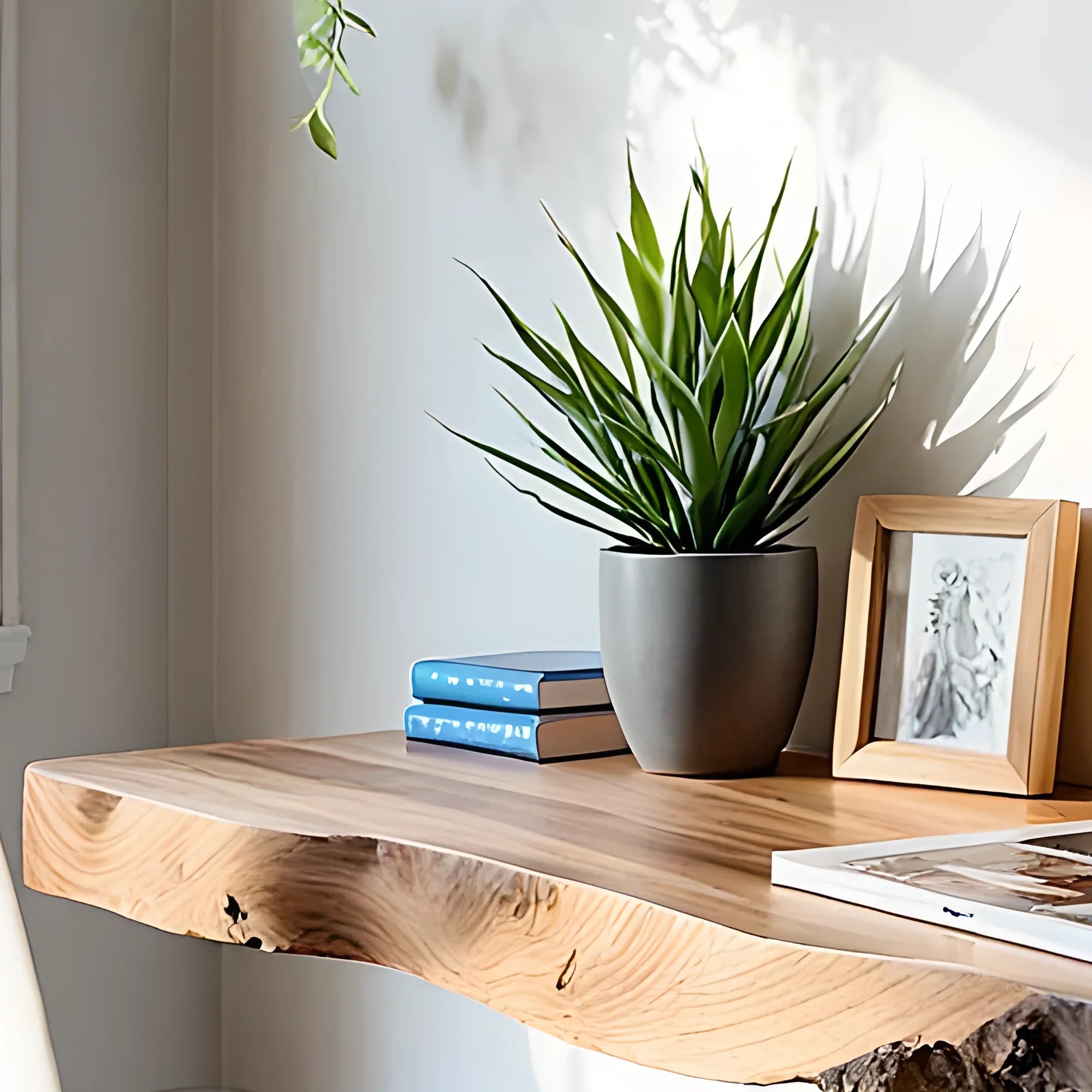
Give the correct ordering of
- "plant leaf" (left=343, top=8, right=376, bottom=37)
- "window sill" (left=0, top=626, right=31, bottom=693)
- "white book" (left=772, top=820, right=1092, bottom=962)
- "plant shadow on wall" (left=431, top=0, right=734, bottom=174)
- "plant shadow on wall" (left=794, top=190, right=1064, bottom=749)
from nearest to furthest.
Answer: "white book" (left=772, top=820, right=1092, bottom=962)
"plant shadow on wall" (left=794, top=190, right=1064, bottom=749)
"plant shadow on wall" (left=431, top=0, right=734, bottom=174)
"plant leaf" (left=343, top=8, right=376, bottom=37)
"window sill" (left=0, top=626, right=31, bottom=693)

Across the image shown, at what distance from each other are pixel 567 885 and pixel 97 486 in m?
1.20

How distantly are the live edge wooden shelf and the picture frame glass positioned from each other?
5 centimetres

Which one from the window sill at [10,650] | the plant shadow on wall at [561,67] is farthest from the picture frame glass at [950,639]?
the window sill at [10,650]

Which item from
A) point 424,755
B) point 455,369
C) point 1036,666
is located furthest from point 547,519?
point 1036,666

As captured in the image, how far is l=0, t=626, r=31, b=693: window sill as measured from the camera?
1.62 meters

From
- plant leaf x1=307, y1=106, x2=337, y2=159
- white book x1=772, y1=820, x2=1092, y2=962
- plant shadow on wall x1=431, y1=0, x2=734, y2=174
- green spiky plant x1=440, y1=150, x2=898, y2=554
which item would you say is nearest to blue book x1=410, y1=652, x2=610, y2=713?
green spiky plant x1=440, y1=150, x2=898, y2=554

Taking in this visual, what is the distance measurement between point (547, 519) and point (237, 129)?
732 mm

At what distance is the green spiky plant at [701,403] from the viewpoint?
102 cm

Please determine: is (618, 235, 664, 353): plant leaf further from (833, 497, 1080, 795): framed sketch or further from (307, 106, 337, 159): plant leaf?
(307, 106, 337, 159): plant leaf

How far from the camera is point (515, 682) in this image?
3.64 feet

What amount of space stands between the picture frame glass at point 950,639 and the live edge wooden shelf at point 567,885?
0.05m

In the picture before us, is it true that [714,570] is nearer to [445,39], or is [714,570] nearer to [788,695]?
[788,695]

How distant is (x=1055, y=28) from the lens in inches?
39.1

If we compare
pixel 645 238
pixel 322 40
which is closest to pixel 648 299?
pixel 645 238
